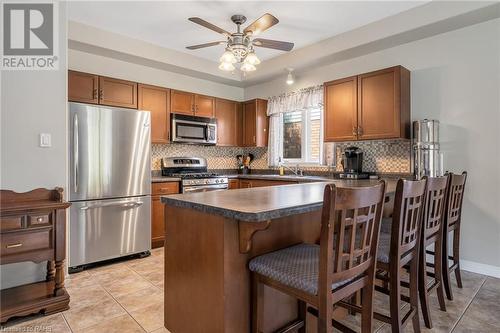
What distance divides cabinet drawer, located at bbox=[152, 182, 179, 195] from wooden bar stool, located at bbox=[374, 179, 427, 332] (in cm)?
283

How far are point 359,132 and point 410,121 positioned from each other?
577mm

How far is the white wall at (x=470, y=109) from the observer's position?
9.24 ft

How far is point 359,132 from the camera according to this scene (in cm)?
352

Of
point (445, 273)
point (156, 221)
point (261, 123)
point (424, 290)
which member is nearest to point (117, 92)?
point (156, 221)

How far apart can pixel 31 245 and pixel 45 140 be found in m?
0.93

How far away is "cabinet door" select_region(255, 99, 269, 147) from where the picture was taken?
16.4 feet

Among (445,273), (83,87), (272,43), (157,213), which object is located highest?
(272,43)

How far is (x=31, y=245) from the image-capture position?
2137mm

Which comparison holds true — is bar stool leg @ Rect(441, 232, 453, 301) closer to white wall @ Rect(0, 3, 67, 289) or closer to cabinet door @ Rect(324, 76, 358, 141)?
cabinet door @ Rect(324, 76, 358, 141)

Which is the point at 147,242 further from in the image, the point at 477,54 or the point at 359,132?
the point at 477,54

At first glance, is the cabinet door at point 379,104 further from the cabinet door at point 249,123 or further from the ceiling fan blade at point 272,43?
the cabinet door at point 249,123

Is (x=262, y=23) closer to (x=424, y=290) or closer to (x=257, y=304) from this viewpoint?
(x=257, y=304)

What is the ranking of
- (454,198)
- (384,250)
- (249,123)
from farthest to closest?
(249,123)
(454,198)
(384,250)

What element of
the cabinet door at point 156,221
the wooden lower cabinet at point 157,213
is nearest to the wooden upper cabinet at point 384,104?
the wooden lower cabinet at point 157,213
